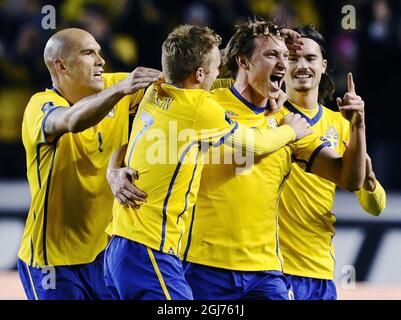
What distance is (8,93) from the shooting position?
953 cm

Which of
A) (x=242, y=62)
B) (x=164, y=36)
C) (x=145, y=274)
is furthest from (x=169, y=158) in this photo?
(x=164, y=36)

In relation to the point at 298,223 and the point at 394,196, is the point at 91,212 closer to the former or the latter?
the point at 298,223

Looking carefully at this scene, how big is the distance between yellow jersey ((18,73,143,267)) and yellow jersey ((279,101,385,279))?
92cm

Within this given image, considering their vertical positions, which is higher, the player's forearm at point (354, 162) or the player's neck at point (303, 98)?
the player's neck at point (303, 98)

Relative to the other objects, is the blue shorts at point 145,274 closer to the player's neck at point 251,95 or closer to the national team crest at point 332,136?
the player's neck at point 251,95

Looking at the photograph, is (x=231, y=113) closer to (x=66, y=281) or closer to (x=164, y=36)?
(x=66, y=281)

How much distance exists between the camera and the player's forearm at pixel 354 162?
4660 millimetres

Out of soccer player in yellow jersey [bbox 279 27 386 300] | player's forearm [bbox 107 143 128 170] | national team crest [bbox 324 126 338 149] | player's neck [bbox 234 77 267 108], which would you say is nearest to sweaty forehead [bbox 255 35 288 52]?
player's neck [bbox 234 77 267 108]

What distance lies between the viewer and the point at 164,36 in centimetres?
916

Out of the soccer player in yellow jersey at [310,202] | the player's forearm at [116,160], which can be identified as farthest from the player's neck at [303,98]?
the player's forearm at [116,160]

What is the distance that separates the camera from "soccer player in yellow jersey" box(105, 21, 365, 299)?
15.4 feet

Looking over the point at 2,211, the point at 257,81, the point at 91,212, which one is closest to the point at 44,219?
the point at 91,212

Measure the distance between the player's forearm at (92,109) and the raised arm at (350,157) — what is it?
3.25ft

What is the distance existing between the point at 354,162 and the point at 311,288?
90cm
